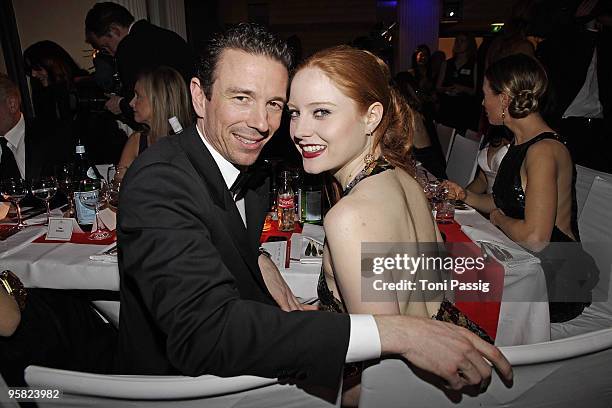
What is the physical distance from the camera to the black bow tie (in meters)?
1.64

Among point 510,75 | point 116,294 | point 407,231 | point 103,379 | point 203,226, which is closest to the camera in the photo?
point 103,379

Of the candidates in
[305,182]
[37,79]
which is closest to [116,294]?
[305,182]

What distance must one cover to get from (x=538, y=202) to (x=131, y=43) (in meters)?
3.85

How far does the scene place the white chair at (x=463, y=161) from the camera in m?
3.71

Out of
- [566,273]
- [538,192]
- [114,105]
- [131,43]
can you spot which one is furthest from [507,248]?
[114,105]

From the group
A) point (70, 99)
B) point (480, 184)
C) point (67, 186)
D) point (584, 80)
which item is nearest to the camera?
point (67, 186)

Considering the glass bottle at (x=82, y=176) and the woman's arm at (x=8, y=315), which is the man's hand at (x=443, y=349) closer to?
the woman's arm at (x=8, y=315)

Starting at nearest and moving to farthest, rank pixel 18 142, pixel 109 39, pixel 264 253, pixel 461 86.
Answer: pixel 264 253 < pixel 18 142 < pixel 109 39 < pixel 461 86

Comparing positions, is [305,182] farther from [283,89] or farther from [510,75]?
[510,75]

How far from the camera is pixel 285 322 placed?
0.96 metres

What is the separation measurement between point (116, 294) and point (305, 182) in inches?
45.5

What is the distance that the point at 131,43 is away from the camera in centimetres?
412

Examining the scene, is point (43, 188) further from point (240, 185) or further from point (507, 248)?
point (507, 248)

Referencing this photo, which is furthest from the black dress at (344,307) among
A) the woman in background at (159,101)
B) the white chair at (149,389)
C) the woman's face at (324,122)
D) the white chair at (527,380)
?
the woman in background at (159,101)
